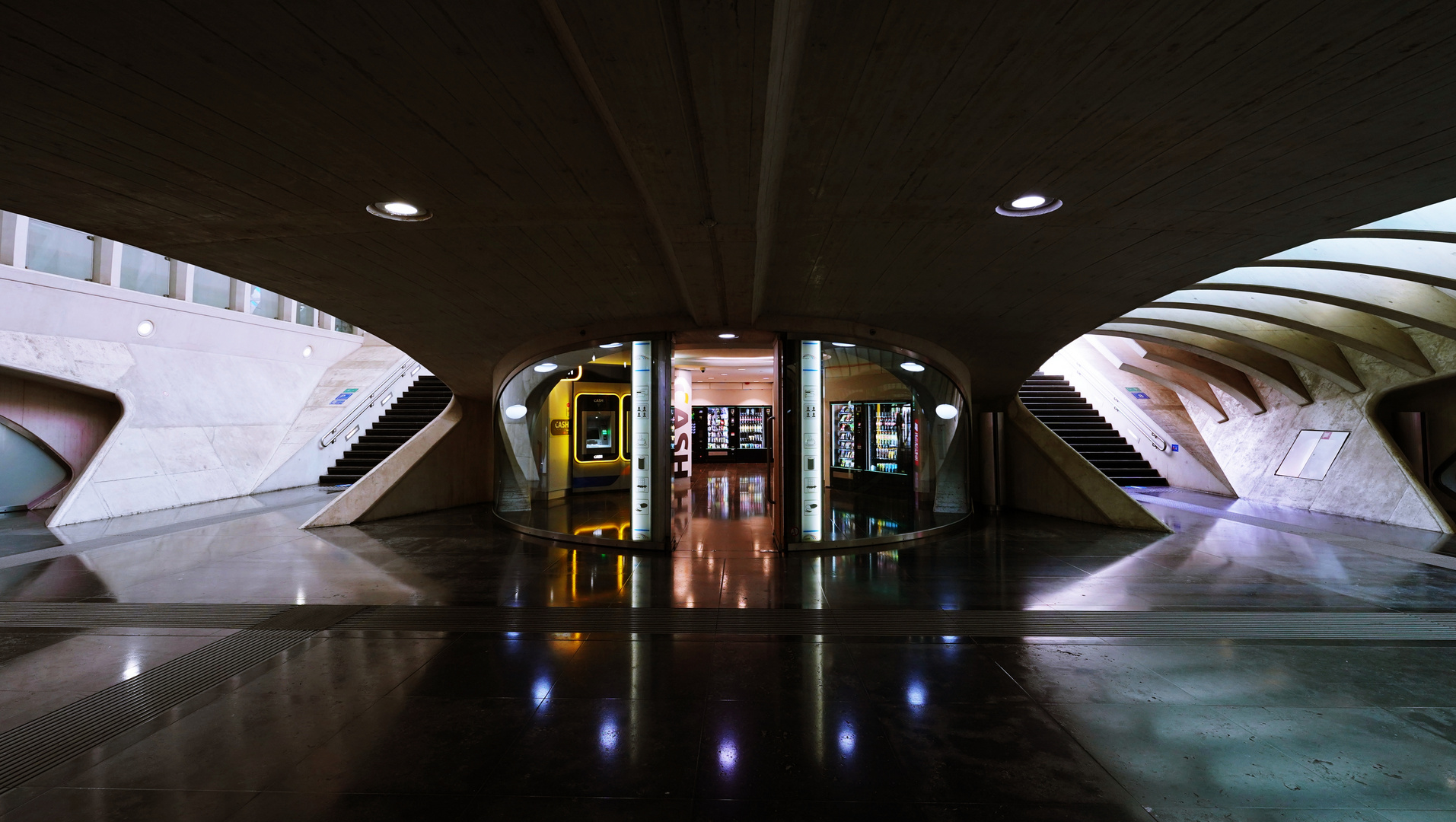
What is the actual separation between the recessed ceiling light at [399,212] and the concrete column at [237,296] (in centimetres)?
1515

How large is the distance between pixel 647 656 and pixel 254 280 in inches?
254

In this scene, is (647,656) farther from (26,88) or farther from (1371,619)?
(1371,619)

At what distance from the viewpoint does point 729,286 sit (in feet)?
22.4

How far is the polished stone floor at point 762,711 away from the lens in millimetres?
2709

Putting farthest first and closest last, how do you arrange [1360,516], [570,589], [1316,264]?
[1360,516], [1316,264], [570,589]

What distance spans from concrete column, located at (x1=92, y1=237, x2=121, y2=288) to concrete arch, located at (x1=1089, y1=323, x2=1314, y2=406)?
75.4 ft

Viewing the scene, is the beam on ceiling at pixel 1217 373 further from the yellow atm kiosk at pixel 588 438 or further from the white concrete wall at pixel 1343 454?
the yellow atm kiosk at pixel 588 438

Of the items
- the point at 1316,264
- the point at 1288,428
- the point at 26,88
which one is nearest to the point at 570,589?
the point at 26,88

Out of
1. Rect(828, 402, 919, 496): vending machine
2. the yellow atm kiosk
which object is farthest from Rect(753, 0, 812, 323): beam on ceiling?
the yellow atm kiosk

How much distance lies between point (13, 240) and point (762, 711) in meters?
17.1

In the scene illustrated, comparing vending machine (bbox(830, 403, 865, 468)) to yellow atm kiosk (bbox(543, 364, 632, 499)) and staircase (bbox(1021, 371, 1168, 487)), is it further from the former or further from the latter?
staircase (bbox(1021, 371, 1168, 487))

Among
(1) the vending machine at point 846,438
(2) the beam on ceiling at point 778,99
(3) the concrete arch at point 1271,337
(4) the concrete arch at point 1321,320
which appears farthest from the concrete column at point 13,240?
(3) the concrete arch at point 1271,337

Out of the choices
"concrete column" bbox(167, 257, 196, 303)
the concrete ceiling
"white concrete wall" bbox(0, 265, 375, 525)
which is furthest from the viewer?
"concrete column" bbox(167, 257, 196, 303)

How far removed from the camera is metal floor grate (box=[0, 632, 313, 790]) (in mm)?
3072
